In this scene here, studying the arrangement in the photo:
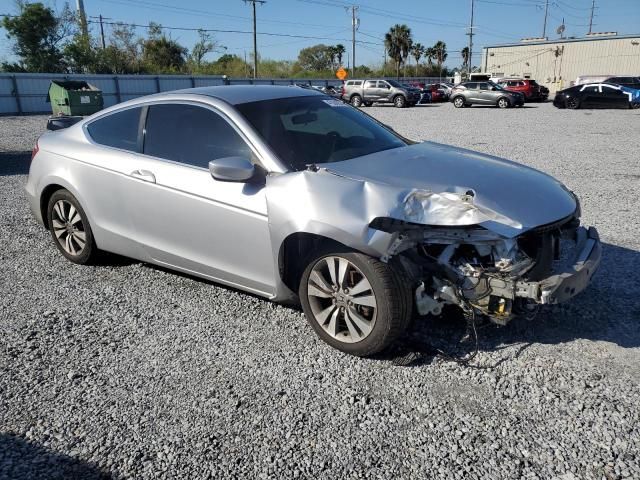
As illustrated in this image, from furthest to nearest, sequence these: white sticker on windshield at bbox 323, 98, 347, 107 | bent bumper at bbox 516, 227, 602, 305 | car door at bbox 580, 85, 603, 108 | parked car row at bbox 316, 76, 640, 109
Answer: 1. car door at bbox 580, 85, 603, 108
2. parked car row at bbox 316, 76, 640, 109
3. white sticker on windshield at bbox 323, 98, 347, 107
4. bent bumper at bbox 516, 227, 602, 305

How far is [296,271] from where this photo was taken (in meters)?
3.49

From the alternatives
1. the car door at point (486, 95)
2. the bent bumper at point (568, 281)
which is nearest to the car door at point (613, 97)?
the car door at point (486, 95)

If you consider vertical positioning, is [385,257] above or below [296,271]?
above

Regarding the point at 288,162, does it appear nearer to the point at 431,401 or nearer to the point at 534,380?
the point at 431,401

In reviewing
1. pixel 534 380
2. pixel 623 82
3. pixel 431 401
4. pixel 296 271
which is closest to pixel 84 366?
pixel 296 271

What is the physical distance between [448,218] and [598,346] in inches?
55.1

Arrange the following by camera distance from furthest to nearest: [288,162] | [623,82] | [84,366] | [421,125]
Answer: [623,82] → [421,125] → [288,162] → [84,366]

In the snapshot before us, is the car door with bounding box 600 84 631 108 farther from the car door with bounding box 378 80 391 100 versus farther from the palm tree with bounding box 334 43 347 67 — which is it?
the palm tree with bounding box 334 43 347 67

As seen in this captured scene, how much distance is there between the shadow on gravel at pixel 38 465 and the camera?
235cm

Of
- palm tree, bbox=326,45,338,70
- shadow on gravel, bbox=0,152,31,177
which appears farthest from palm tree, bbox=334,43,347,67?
shadow on gravel, bbox=0,152,31,177

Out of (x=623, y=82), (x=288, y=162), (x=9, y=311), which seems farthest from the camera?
(x=623, y=82)

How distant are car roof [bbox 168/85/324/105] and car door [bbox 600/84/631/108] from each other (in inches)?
1026

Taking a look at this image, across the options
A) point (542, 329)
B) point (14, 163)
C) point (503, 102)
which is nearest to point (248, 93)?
point (542, 329)

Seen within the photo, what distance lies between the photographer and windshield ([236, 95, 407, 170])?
3.64 m
